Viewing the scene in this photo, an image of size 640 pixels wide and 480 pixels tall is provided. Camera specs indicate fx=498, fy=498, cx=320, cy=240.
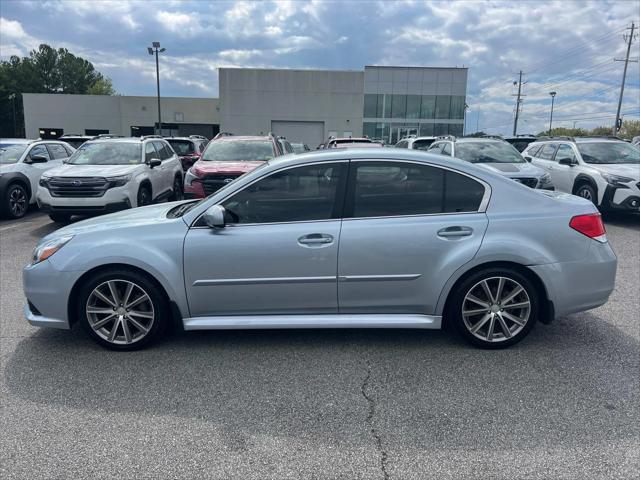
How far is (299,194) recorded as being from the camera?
4.13m

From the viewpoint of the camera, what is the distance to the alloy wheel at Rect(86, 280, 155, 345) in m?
4.07

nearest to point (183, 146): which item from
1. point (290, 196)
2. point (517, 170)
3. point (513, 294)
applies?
point (517, 170)

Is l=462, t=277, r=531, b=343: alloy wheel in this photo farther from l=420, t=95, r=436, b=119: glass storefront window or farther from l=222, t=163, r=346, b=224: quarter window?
l=420, t=95, r=436, b=119: glass storefront window

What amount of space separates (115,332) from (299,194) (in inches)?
75.0

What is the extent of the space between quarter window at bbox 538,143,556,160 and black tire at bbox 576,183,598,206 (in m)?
1.95

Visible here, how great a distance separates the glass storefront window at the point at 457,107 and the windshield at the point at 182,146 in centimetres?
4240

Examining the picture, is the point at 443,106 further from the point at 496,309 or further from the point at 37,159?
the point at 496,309

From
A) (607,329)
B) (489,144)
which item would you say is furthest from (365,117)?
(607,329)

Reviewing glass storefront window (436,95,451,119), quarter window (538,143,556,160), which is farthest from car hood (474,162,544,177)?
glass storefront window (436,95,451,119)

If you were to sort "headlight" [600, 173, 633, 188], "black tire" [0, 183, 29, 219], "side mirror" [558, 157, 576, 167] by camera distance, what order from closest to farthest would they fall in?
1. "headlight" [600, 173, 633, 188]
2. "black tire" [0, 183, 29, 219]
3. "side mirror" [558, 157, 576, 167]

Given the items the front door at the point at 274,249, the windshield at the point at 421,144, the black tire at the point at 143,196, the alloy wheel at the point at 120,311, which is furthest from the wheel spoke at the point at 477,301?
the windshield at the point at 421,144

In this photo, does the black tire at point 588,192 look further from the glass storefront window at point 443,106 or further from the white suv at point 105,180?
the glass storefront window at point 443,106

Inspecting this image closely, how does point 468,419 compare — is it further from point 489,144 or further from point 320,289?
point 489,144

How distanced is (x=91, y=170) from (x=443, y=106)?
50.6 m
